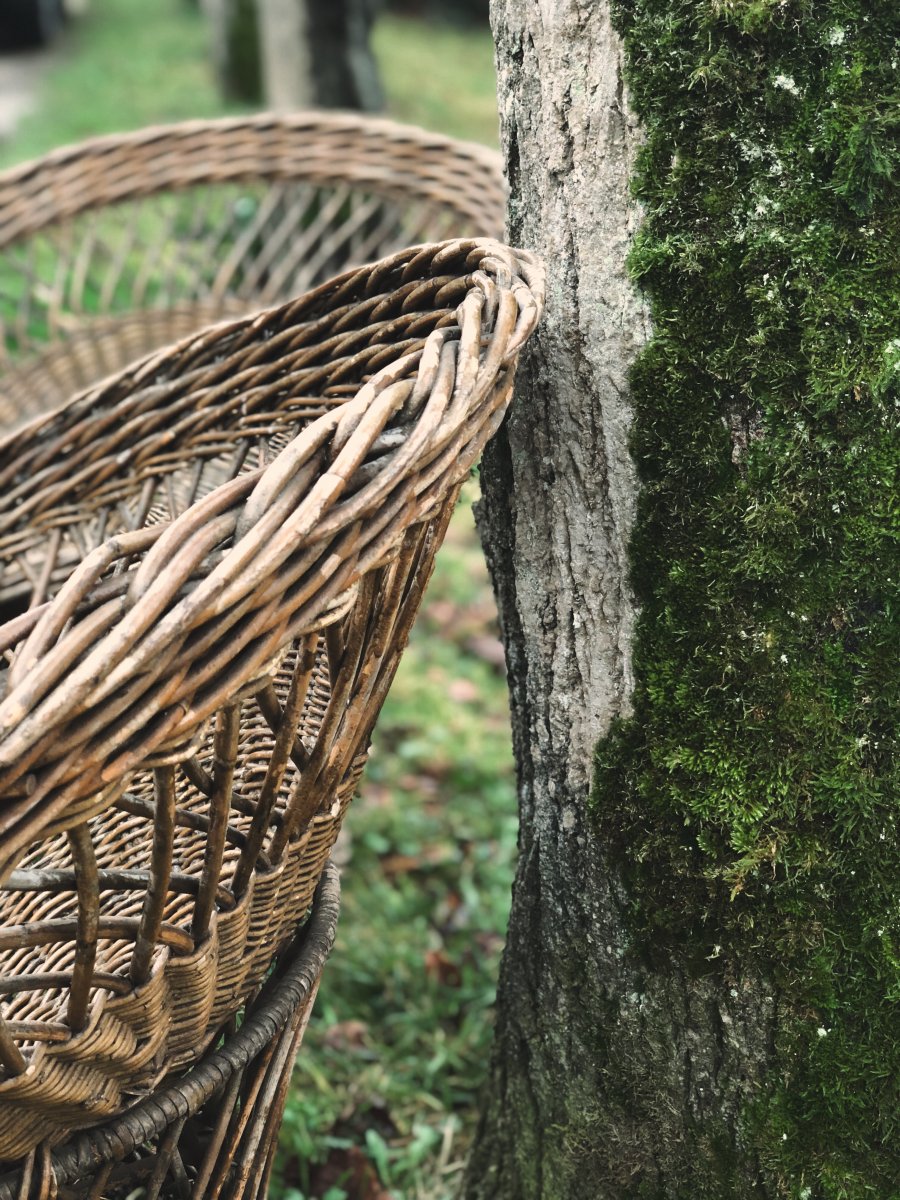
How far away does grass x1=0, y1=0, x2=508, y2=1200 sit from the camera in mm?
1552

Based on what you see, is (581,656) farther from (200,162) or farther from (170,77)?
(170,77)

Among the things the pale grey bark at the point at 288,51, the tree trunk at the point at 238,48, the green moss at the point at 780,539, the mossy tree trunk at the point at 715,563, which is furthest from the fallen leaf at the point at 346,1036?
the tree trunk at the point at 238,48

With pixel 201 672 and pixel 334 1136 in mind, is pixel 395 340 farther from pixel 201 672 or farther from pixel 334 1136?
pixel 334 1136

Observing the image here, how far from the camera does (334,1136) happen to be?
159 cm

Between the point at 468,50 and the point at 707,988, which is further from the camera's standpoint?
the point at 468,50

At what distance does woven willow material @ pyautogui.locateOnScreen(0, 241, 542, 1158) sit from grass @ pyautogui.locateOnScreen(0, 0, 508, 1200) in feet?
2.17

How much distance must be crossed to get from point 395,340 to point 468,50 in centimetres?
1188

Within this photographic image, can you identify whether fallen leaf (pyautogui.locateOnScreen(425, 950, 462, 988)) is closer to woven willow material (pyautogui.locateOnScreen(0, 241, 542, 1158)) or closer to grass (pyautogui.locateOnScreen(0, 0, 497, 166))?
woven willow material (pyautogui.locateOnScreen(0, 241, 542, 1158))

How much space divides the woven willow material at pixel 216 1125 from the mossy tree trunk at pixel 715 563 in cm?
27

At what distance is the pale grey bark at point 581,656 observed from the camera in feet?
3.23

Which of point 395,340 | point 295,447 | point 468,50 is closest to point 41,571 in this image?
point 395,340

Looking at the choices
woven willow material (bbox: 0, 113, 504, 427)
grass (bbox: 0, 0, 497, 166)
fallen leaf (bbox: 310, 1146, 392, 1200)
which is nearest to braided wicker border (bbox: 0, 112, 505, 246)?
woven willow material (bbox: 0, 113, 504, 427)

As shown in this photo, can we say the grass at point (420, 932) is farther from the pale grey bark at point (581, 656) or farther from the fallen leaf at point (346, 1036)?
the pale grey bark at point (581, 656)

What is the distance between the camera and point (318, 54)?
4145 millimetres
